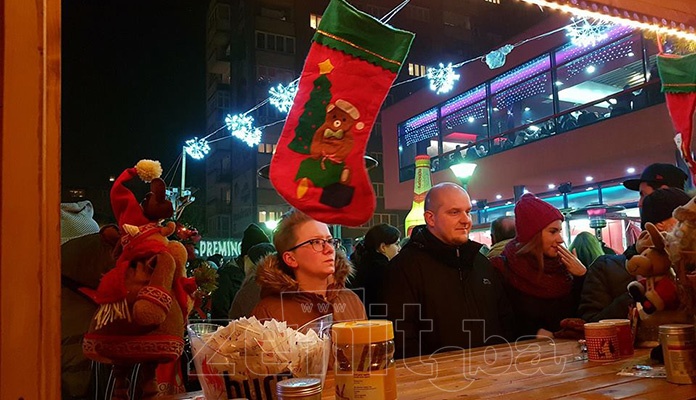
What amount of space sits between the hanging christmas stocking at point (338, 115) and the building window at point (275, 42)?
2607 centimetres

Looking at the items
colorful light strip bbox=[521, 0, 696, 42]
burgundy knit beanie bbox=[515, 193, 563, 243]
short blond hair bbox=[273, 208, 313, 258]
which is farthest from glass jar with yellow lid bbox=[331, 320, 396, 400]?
burgundy knit beanie bbox=[515, 193, 563, 243]

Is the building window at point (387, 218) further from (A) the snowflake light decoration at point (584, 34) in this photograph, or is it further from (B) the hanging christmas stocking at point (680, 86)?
(B) the hanging christmas stocking at point (680, 86)

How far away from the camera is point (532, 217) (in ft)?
10.5

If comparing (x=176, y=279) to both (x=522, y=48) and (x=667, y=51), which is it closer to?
(x=667, y=51)

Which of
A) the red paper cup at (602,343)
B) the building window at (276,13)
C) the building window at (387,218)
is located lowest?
the red paper cup at (602,343)

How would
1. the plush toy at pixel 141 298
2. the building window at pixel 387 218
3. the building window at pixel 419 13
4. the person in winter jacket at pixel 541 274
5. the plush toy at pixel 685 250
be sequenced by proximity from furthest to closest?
the building window at pixel 387 218
the building window at pixel 419 13
the person in winter jacket at pixel 541 274
the plush toy at pixel 141 298
the plush toy at pixel 685 250

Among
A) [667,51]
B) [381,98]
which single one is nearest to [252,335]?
[381,98]

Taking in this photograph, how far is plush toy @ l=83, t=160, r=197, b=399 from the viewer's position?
209 centimetres

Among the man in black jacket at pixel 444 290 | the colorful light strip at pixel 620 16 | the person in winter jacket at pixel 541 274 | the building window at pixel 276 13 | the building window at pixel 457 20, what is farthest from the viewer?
the building window at pixel 457 20

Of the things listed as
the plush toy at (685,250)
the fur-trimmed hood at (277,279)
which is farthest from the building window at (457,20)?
the plush toy at (685,250)

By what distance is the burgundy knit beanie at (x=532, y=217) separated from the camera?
318 centimetres

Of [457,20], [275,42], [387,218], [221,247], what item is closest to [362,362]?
[221,247]

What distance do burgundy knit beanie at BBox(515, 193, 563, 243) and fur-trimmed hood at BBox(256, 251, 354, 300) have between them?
1.37 m

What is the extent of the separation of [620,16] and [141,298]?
2.50m
